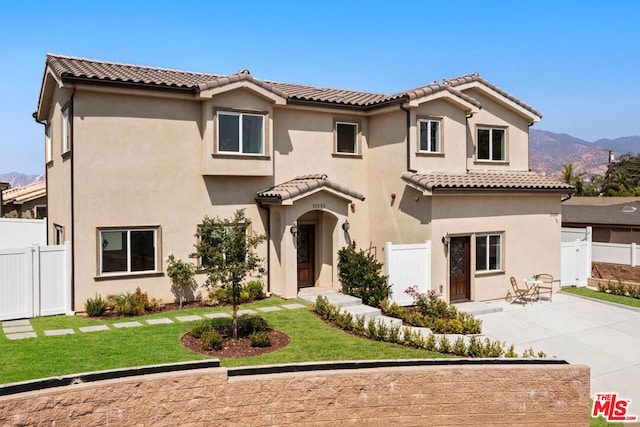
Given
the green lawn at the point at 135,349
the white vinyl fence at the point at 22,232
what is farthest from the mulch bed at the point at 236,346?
the white vinyl fence at the point at 22,232

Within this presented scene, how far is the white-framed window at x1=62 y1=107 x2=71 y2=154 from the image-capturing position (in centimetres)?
1610

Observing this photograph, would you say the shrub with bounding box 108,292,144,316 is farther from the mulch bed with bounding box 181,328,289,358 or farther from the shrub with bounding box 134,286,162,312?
the mulch bed with bounding box 181,328,289,358

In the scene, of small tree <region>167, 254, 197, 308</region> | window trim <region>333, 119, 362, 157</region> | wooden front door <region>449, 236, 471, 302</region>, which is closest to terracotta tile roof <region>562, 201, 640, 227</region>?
wooden front door <region>449, 236, 471, 302</region>

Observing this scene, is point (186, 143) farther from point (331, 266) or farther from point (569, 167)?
point (569, 167)

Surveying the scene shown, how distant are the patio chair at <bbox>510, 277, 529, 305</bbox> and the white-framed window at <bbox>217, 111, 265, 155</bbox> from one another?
35.3 feet

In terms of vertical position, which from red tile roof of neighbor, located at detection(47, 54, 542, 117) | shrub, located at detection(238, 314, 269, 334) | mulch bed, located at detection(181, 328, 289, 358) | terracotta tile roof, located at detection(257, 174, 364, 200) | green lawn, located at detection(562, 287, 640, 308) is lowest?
green lawn, located at detection(562, 287, 640, 308)

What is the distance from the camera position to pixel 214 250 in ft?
40.4

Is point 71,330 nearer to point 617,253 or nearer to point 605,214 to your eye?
point 617,253

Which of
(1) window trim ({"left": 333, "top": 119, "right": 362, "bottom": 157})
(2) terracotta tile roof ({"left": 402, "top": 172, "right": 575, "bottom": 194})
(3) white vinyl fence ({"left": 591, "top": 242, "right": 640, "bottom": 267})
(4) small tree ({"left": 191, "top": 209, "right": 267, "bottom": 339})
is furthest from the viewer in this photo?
(3) white vinyl fence ({"left": 591, "top": 242, "right": 640, "bottom": 267})

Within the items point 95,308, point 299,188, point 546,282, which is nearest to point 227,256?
point 95,308

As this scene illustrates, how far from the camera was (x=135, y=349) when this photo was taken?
461 inches

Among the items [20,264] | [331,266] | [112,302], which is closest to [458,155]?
[331,266]

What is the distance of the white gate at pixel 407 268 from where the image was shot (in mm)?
18125

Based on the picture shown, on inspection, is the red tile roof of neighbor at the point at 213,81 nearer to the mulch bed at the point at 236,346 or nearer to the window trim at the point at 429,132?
the window trim at the point at 429,132
